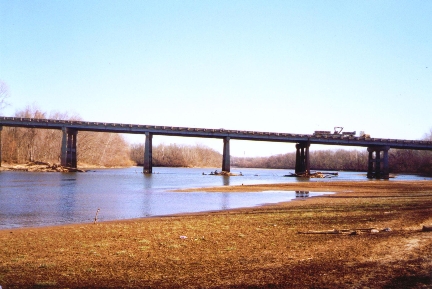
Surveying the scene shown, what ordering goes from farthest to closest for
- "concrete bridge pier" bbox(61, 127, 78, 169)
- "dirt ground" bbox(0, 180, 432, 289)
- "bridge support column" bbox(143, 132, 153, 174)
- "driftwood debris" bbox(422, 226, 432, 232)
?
"bridge support column" bbox(143, 132, 153, 174) → "concrete bridge pier" bbox(61, 127, 78, 169) → "driftwood debris" bbox(422, 226, 432, 232) → "dirt ground" bbox(0, 180, 432, 289)

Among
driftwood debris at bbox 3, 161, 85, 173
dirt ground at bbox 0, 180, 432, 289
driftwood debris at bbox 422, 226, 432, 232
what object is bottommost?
driftwood debris at bbox 3, 161, 85, 173

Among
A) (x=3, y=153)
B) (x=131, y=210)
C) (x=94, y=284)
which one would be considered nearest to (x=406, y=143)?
(x=131, y=210)

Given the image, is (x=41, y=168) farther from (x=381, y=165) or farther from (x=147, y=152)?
(x=381, y=165)

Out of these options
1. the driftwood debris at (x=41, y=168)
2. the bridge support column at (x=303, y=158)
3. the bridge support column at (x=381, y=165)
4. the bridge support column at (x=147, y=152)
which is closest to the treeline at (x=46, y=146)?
the driftwood debris at (x=41, y=168)

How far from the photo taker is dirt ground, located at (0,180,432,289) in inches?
425

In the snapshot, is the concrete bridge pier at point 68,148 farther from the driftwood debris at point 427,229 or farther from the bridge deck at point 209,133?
the driftwood debris at point 427,229

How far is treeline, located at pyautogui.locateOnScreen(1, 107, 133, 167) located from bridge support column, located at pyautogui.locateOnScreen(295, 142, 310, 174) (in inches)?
3243

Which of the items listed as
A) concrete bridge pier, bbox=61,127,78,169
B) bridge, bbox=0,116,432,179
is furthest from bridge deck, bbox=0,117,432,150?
concrete bridge pier, bbox=61,127,78,169

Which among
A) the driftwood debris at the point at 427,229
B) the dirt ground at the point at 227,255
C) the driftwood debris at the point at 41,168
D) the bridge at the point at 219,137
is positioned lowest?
the driftwood debris at the point at 41,168

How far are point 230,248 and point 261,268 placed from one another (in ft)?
11.8

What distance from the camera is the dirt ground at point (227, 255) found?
10789mm

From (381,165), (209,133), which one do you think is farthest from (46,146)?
(381,165)

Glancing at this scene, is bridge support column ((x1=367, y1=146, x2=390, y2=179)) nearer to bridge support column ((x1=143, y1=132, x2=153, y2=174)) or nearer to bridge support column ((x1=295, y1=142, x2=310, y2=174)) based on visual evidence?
bridge support column ((x1=295, y1=142, x2=310, y2=174))

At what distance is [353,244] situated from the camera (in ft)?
49.0
